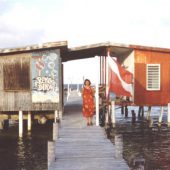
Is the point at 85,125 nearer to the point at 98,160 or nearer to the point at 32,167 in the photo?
the point at 32,167

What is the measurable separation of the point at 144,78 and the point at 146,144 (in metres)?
5.24

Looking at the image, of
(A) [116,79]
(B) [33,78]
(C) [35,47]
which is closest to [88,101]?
(A) [116,79]

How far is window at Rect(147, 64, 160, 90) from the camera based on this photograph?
29.4 m

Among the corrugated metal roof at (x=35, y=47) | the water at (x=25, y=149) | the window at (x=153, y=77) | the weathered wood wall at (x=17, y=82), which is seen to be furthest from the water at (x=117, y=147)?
the corrugated metal roof at (x=35, y=47)

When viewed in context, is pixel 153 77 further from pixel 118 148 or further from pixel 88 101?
pixel 118 148

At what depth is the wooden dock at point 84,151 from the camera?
1356 cm

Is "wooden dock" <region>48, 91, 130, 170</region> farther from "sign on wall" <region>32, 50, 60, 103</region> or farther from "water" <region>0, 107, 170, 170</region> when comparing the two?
"sign on wall" <region>32, 50, 60, 103</region>

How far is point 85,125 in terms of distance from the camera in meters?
20.3

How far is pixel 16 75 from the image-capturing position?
26.5 meters

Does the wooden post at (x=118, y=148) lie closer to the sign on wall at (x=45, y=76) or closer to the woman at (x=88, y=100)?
the woman at (x=88, y=100)

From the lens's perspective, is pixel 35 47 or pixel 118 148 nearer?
pixel 118 148

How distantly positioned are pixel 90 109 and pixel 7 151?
644 centimetres

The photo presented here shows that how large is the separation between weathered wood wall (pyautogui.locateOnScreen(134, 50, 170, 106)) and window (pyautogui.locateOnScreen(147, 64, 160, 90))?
0.74ft

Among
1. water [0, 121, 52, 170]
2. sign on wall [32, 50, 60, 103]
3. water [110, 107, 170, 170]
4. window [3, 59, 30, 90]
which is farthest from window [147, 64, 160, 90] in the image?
window [3, 59, 30, 90]
